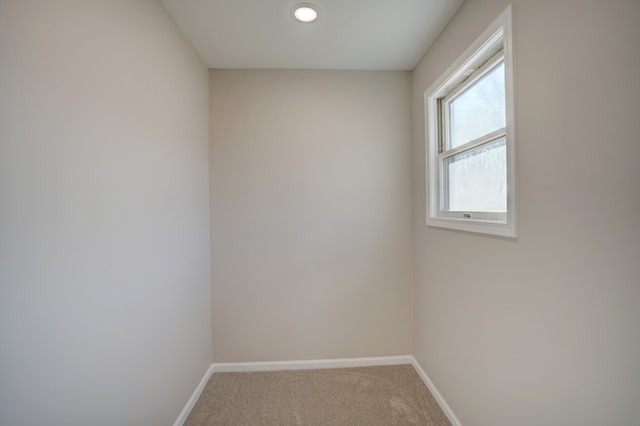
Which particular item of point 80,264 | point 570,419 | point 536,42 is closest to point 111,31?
point 80,264

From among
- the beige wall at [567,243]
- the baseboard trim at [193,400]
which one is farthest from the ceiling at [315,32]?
the baseboard trim at [193,400]

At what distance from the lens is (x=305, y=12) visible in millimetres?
1598

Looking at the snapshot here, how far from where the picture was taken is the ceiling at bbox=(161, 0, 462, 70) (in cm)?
157

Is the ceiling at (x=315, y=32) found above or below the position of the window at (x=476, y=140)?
above

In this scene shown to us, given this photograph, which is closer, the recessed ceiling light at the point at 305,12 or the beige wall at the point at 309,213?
the recessed ceiling light at the point at 305,12

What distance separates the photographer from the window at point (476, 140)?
1197mm

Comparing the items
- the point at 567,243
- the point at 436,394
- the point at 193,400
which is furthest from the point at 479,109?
the point at 193,400

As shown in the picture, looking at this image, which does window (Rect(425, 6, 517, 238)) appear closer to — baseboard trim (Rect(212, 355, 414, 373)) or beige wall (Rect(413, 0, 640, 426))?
beige wall (Rect(413, 0, 640, 426))

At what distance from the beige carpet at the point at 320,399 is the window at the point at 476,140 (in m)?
1.30

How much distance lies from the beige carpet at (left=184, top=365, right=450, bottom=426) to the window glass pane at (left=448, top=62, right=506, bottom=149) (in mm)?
1884

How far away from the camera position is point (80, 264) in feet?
3.13

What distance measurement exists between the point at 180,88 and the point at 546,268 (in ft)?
7.39

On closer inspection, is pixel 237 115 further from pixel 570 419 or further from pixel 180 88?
pixel 570 419

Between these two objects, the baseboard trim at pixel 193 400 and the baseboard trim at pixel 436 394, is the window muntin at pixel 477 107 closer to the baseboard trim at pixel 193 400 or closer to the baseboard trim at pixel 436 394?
the baseboard trim at pixel 436 394
